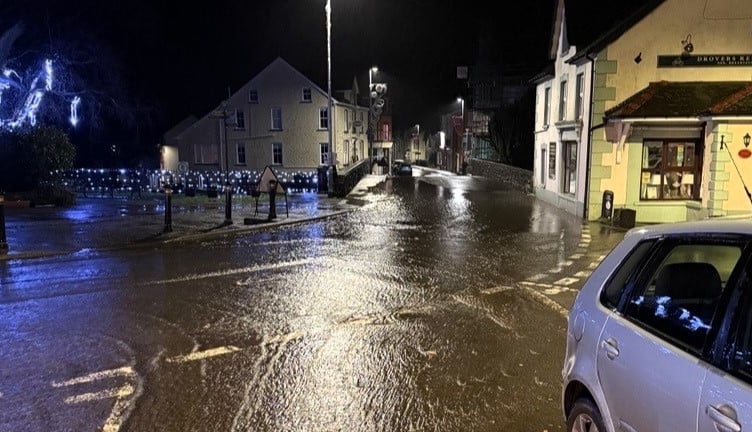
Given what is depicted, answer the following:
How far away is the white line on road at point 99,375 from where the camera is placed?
5.59m

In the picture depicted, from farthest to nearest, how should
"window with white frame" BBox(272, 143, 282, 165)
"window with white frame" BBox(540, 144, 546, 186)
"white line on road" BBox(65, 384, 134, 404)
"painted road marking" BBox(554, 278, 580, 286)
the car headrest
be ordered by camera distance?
"window with white frame" BBox(272, 143, 282, 165), "window with white frame" BBox(540, 144, 546, 186), "painted road marking" BBox(554, 278, 580, 286), "white line on road" BBox(65, 384, 134, 404), the car headrest

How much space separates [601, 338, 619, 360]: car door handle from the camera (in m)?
3.23

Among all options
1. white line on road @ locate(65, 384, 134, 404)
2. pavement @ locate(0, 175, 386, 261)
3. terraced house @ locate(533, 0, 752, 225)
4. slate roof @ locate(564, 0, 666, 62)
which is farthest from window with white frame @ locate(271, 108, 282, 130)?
white line on road @ locate(65, 384, 134, 404)

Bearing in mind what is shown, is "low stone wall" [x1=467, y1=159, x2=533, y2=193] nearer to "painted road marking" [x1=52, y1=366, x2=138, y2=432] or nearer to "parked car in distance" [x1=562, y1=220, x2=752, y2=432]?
"painted road marking" [x1=52, y1=366, x2=138, y2=432]

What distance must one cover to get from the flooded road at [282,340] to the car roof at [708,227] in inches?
83.0

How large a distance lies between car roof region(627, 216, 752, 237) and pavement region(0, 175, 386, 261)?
12.9m

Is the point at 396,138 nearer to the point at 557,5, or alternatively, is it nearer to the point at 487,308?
the point at 557,5

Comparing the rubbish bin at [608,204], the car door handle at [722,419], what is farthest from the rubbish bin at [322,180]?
the car door handle at [722,419]

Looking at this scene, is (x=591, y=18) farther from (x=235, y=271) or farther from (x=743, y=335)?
(x=743, y=335)

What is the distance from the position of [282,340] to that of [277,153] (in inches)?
1658

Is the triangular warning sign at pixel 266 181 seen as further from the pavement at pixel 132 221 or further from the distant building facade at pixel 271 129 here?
the distant building facade at pixel 271 129

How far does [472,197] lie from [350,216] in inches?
381

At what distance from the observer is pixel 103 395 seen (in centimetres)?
530

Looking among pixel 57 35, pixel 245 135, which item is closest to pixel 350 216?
pixel 57 35
